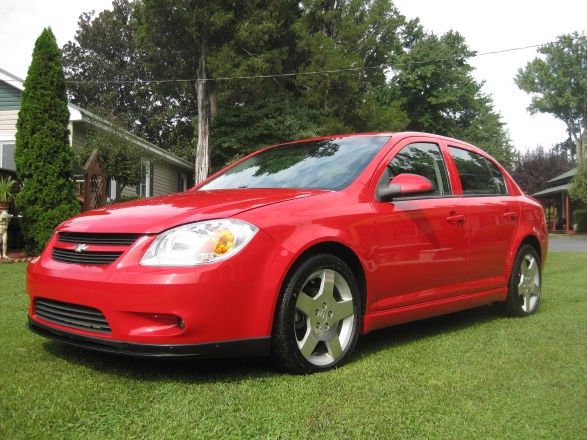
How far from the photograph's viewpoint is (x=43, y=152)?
10.5m

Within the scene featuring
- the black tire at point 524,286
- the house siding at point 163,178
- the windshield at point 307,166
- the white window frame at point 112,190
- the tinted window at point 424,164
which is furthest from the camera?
the house siding at point 163,178

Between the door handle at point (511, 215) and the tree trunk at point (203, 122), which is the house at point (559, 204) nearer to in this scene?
the tree trunk at point (203, 122)

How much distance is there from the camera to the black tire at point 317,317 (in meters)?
3.06

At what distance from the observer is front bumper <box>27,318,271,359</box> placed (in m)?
2.81

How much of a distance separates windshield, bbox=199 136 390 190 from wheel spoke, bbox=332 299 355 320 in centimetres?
73

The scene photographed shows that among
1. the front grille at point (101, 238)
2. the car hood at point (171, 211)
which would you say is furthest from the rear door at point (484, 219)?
the front grille at point (101, 238)

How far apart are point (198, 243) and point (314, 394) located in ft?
3.10

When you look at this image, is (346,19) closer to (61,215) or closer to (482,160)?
(61,215)

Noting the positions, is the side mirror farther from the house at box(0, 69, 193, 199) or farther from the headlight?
the house at box(0, 69, 193, 199)

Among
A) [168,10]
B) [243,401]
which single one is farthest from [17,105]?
[243,401]

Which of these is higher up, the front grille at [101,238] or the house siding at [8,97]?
the house siding at [8,97]

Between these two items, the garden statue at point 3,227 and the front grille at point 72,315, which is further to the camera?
the garden statue at point 3,227

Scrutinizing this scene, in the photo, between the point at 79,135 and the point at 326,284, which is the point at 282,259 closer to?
the point at 326,284

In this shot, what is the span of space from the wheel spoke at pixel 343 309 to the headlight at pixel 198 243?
751 mm
